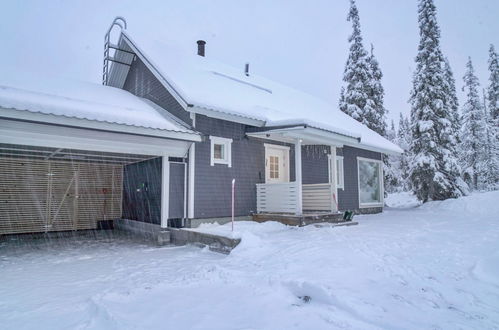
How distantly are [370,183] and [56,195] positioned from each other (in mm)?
13295

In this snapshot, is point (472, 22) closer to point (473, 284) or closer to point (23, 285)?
point (473, 284)

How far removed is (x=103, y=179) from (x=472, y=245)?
11.1 m

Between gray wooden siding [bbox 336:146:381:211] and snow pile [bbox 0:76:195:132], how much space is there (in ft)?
27.1

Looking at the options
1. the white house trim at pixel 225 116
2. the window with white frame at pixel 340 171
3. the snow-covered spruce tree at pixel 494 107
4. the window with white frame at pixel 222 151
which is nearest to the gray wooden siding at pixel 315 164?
the window with white frame at pixel 340 171

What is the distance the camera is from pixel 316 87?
282 feet

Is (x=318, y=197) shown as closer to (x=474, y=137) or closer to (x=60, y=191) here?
(x=60, y=191)

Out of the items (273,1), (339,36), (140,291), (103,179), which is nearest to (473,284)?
(140,291)

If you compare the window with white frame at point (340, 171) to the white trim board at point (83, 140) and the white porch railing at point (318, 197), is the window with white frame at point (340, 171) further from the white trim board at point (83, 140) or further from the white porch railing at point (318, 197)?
the white trim board at point (83, 140)

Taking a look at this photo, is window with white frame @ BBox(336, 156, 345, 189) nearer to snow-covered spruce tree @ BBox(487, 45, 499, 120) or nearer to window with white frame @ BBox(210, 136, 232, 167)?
window with white frame @ BBox(210, 136, 232, 167)

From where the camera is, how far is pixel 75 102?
7.82m

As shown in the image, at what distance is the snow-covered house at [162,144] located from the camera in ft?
24.3

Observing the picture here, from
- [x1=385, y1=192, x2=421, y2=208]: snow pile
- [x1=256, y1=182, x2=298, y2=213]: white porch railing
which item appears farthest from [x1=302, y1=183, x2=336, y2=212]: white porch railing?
[x1=385, y1=192, x2=421, y2=208]: snow pile

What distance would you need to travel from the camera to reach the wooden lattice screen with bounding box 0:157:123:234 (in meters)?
10.6

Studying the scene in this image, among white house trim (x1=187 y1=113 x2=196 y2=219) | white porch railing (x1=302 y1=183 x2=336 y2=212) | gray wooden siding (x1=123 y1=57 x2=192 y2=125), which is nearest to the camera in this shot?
white house trim (x1=187 y1=113 x2=196 y2=219)
